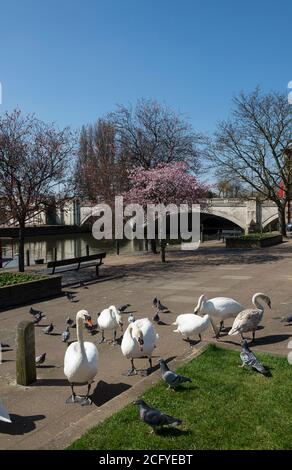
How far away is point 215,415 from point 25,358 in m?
3.08

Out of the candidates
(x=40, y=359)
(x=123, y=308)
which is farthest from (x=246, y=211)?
(x=40, y=359)

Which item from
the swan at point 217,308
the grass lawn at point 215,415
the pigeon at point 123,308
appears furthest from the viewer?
the pigeon at point 123,308

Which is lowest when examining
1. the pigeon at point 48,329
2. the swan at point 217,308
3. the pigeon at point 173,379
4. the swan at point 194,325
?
the pigeon at point 48,329

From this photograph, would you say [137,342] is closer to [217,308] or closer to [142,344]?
[142,344]

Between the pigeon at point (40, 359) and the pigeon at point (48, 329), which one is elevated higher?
the pigeon at point (48, 329)

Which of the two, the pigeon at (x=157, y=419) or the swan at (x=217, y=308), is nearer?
the pigeon at (x=157, y=419)

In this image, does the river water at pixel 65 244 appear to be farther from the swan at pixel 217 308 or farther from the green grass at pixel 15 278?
the swan at pixel 217 308

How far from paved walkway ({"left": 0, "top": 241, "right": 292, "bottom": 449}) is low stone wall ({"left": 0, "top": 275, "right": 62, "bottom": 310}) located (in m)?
0.54

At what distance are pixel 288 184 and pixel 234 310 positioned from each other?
29044 mm

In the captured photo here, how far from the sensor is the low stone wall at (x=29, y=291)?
1224 centimetres

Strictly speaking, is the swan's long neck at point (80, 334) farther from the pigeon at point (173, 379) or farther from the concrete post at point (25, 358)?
the pigeon at point (173, 379)

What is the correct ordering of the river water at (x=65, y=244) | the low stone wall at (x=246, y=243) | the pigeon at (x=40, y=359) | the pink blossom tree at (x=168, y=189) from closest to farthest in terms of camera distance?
the pigeon at (x=40, y=359)
the pink blossom tree at (x=168, y=189)
the low stone wall at (x=246, y=243)
the river water at (x=65, y=244)

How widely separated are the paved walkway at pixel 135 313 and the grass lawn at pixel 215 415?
0.79 m

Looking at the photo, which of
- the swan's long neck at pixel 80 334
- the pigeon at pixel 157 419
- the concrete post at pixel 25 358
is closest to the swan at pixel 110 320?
the concrete post at pixel 25 358
